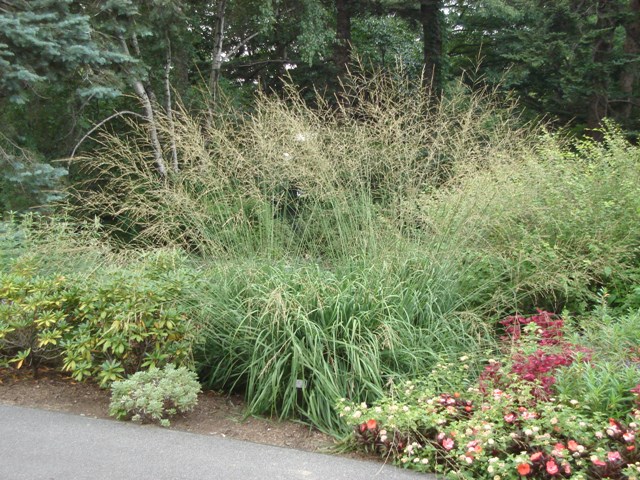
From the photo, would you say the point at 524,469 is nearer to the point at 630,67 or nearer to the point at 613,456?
the point at 613,456

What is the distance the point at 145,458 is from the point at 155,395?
0.49 m

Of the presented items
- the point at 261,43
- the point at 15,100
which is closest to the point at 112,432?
the point at 15,100

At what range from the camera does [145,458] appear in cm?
328

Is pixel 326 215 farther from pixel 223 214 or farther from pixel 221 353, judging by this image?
pixel 221 353

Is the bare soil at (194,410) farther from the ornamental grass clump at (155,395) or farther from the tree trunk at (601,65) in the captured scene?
the tree trunk at (601,65)

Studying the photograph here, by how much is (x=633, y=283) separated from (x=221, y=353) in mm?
3634

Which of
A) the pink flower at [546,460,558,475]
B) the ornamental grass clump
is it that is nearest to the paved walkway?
the ornamental grass clump

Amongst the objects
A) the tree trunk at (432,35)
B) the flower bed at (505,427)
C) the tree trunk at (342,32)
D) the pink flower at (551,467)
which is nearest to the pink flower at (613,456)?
the flower bed at (505,427)

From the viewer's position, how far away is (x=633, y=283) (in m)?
5.23

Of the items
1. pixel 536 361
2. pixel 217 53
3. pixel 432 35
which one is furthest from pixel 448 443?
pixel 432 35

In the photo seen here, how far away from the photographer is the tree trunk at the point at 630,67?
42.5ft

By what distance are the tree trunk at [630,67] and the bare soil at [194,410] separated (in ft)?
40.3

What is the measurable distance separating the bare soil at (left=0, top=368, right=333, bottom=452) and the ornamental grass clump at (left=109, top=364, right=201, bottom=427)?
0.16m

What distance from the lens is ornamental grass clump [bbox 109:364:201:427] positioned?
371 cm
